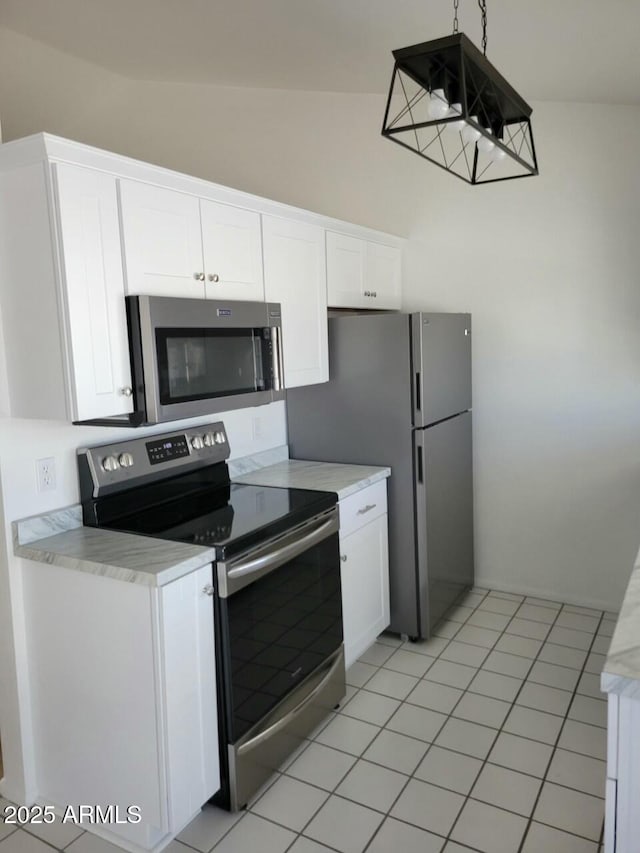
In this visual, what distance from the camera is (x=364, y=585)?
2945 mm

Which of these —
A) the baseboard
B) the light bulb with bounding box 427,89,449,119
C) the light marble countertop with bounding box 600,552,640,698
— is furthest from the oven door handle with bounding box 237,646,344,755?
the light bulb with bounding box 427,89,449,119

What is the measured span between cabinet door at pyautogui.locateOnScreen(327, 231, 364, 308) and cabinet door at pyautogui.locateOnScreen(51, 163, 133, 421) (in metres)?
1.33

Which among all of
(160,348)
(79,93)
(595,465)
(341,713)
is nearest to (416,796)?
(341,713)

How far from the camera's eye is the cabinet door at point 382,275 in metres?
3.48

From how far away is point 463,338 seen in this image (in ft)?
11.3

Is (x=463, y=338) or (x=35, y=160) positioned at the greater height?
(x=35, y=160)

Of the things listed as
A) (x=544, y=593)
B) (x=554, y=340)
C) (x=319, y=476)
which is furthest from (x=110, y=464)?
(x=544, y=593)

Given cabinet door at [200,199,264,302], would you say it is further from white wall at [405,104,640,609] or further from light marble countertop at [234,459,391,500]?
white wall at [405,104,640,609]

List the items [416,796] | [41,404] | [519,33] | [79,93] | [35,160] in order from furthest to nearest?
[79,93] → [519,33] → [416,796] → [41,404] → [35,160]

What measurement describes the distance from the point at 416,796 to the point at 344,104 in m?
3.35

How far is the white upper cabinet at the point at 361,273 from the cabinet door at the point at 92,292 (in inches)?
52.7

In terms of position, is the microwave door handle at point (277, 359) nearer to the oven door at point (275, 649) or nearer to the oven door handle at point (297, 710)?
the oven door at point (275, 649)

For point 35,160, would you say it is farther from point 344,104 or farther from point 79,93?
point 344,104

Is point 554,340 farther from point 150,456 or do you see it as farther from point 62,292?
point 62,292
